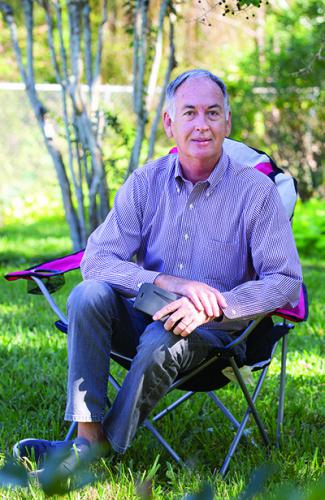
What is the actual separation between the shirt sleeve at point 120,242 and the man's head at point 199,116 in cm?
20

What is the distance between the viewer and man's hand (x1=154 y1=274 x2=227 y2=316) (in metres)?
2.30

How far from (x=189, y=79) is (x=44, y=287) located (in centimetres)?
82

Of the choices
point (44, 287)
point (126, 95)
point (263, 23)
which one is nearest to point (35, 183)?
point (126, 95)

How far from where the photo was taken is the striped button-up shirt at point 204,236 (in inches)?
99.3

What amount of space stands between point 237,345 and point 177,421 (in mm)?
708

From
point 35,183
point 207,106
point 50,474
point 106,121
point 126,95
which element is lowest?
point 35,183

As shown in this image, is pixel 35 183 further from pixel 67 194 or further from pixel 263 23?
pixel 263 23

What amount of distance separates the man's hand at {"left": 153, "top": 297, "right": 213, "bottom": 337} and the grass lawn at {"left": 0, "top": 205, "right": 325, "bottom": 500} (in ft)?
1.08

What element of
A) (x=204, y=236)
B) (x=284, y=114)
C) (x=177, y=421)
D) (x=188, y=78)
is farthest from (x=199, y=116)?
(x=284, y=114)

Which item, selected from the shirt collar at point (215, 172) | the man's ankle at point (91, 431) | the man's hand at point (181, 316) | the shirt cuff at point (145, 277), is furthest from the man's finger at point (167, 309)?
the shirt collar at point (215, 172)

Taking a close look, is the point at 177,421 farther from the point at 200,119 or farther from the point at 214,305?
the point at 200,119

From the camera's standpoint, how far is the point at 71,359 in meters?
2.35

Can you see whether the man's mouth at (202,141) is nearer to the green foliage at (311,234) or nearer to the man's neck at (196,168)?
the man's neck at (196,168)

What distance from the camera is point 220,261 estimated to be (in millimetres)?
2611
